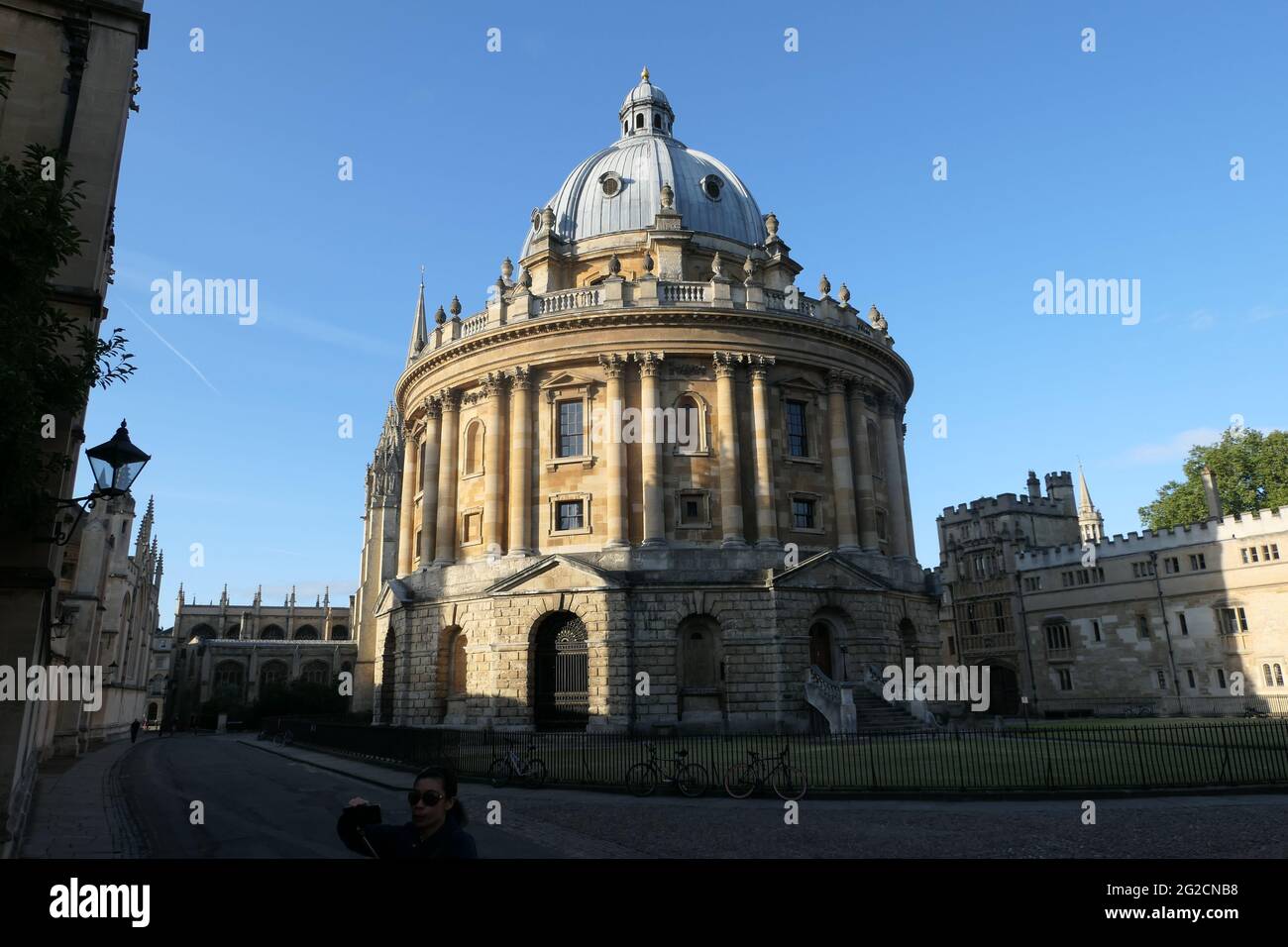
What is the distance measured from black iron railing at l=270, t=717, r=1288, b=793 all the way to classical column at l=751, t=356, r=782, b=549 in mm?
8211

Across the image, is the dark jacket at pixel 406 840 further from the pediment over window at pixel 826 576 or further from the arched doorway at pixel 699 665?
the pediment over window at pixel 826 576

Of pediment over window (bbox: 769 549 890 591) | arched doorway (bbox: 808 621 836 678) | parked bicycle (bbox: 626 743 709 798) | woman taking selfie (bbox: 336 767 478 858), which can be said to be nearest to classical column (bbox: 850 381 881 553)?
pediment over window (bbox: 769 549 890 591)

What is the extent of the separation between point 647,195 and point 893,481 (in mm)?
19608

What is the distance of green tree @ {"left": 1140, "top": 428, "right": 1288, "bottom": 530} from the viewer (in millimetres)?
55438

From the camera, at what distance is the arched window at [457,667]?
116ft

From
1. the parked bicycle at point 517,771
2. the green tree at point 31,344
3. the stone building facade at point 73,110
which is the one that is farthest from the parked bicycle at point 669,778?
the green tree at point 31,344

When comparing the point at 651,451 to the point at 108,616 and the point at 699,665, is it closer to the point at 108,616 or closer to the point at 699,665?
the point at 699,665

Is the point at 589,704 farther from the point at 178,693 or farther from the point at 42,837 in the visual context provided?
the point at 178,693

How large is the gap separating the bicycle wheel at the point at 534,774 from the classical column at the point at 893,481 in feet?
77.3

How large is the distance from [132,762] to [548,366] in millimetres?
22128

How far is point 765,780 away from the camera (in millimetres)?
17000

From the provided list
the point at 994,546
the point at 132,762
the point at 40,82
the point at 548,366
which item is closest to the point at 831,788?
the point at 40,82

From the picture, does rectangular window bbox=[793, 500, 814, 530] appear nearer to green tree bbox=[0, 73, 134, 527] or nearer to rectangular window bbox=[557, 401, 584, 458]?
rectangular window bbox=[557, 401, 584, 458]
